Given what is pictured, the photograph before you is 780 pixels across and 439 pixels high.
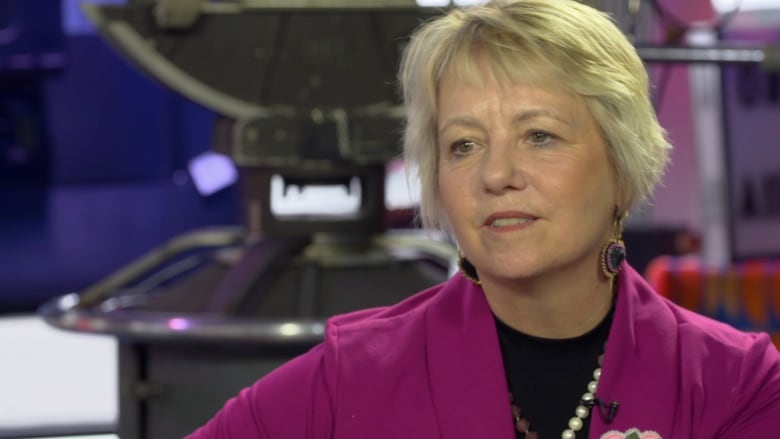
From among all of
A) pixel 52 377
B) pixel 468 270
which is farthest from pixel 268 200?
pixel 52 377

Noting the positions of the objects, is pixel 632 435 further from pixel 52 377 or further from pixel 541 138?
pixel 52 377

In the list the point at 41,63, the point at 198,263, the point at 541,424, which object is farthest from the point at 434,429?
the point at 41,63

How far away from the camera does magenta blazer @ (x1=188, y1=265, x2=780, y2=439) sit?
4.43 ft

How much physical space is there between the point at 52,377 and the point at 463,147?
357 centimetres

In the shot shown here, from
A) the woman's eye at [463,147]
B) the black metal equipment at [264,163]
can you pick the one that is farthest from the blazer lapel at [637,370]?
the black metal equipment at [264,163]

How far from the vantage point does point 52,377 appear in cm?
464

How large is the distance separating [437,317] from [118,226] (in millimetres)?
4931

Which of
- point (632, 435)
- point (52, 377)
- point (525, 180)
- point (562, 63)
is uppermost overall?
point (562, 63)

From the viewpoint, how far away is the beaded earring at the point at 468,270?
1448 mm

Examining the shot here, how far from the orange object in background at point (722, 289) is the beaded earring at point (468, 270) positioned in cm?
277

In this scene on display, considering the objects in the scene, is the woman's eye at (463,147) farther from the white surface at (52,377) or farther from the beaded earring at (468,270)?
the white surface at (52,377)

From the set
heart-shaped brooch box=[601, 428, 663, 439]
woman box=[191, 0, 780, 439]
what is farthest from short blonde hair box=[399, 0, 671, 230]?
heart-shaped brooch box=[601, 428, 663, 439]

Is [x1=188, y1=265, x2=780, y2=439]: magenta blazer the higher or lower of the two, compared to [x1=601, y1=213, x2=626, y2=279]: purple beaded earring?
lower

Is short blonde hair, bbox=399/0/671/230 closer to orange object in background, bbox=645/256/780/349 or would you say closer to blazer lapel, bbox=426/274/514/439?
blazer lapel, bbox=426/274/514/439
